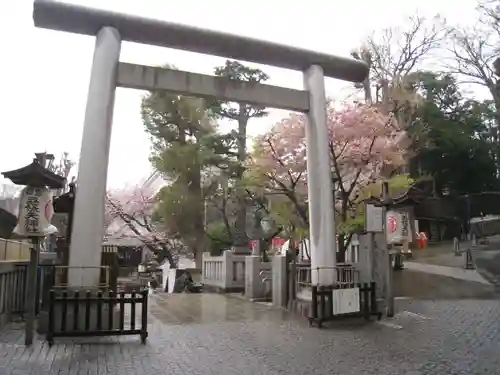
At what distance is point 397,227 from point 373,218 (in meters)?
1.35

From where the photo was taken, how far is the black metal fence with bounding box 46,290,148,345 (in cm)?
894

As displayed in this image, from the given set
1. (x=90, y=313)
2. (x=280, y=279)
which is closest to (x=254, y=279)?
(x=280, y=279)

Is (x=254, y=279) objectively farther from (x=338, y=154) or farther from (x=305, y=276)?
(x=338, y=154)

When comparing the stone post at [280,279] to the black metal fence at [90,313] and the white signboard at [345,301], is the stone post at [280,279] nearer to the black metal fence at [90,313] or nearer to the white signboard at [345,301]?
the white signboard at [345,301]

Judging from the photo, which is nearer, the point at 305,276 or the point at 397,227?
the point at 397,227

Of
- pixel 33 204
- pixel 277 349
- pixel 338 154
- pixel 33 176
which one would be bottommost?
pixel 277 349

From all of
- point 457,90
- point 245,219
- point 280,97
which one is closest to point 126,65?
point 280,97

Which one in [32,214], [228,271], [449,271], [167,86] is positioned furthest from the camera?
[449,271]

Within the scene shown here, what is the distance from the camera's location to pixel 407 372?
668cm

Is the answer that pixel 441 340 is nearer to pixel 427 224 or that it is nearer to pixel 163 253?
pixel 163 253

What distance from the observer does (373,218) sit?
1230 cm

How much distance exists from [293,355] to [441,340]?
10.3 feet

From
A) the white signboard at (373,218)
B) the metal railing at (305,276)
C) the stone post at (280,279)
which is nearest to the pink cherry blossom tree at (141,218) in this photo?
the stone post at (280,279)


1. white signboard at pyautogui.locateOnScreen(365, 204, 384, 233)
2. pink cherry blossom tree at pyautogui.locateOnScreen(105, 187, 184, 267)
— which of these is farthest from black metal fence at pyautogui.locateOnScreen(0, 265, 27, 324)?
pink cherry blossom tree at pyautogui.locateOnScreen(105, 187, 184, 267)
